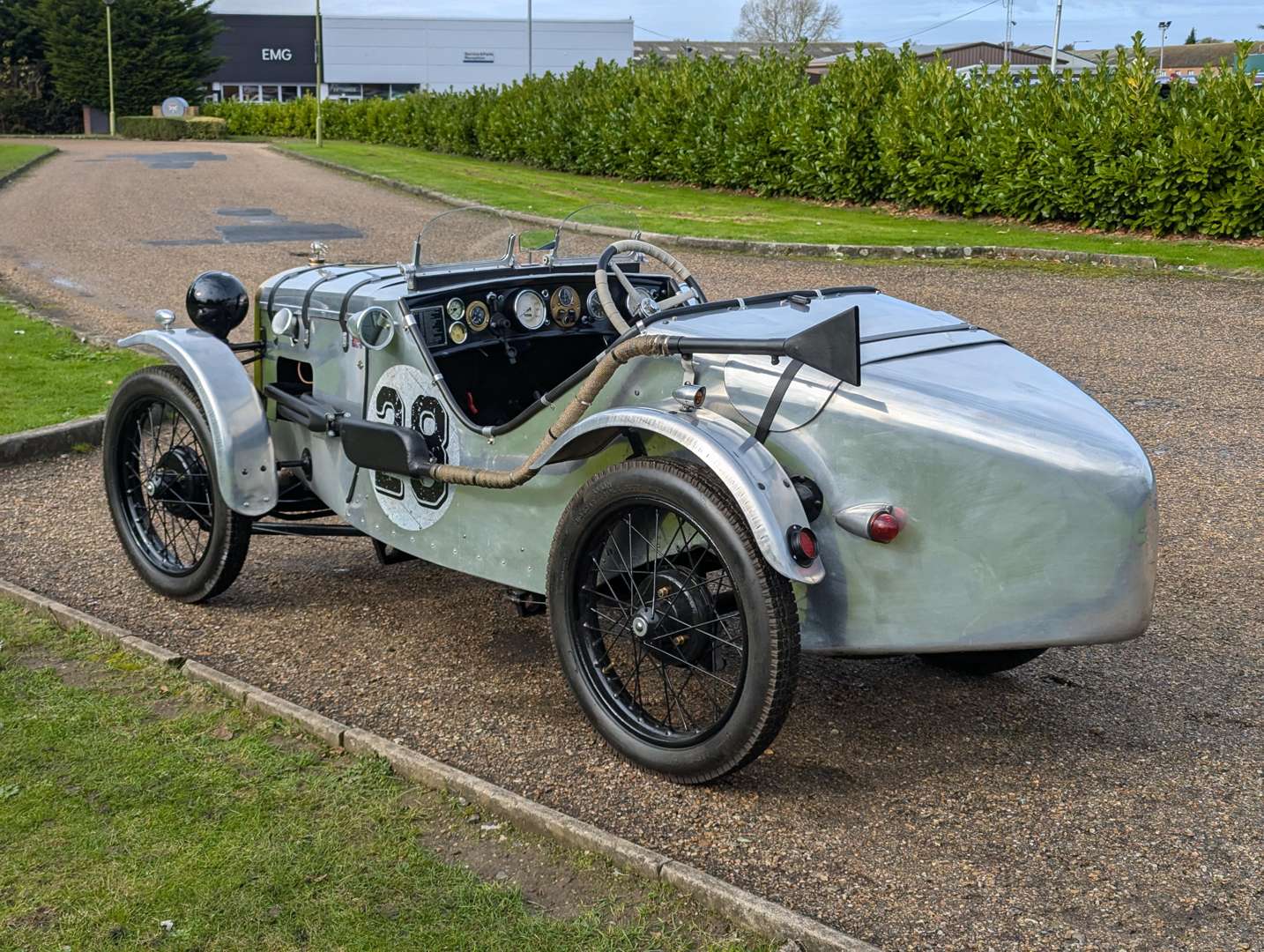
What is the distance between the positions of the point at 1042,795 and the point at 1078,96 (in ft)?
40.8

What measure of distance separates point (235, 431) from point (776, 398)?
2.18 meters

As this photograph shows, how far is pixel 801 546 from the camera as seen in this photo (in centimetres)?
301

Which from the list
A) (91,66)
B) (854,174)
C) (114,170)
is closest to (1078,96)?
(854,174)

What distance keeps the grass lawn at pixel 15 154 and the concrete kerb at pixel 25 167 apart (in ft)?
0.20

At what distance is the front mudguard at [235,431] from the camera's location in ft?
14.6

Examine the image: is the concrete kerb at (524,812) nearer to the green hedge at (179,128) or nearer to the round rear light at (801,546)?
the round rear light at (801,546)

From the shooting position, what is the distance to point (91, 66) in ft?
168

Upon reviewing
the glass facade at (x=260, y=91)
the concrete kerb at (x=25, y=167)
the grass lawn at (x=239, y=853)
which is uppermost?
the glass facade at (x=260, y=91)

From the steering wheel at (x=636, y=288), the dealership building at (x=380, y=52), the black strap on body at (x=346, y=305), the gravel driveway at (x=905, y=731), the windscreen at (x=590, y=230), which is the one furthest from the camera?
the dealership building at (x=380, y=52)

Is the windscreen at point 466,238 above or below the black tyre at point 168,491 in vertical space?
above

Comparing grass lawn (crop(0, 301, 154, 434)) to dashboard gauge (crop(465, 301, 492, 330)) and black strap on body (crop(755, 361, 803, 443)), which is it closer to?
dashboard gauge (crop(465, 301, 492, 330))

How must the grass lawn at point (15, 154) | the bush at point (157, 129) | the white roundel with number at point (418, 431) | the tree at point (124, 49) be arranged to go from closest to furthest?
the white roundel with number at point (418, 431) → the grass lawn at point (15, 154) → the bush at point (157, 129) → the tree at point (124, 49)

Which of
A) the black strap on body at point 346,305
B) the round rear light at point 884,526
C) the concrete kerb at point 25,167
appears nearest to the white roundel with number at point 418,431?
the black strap on body at point 346,305

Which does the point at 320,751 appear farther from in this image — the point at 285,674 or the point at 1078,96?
the point at 1078,96
